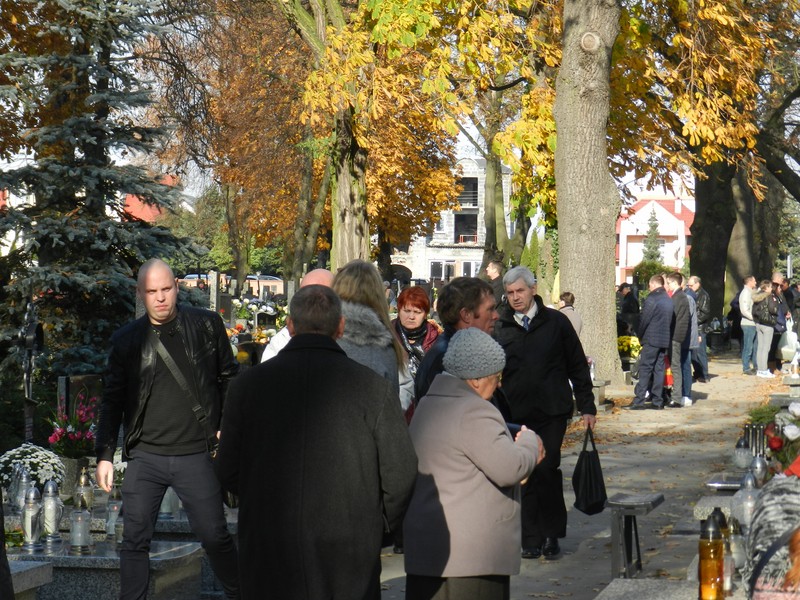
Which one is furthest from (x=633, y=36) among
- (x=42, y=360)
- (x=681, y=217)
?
(x=681, y=217)

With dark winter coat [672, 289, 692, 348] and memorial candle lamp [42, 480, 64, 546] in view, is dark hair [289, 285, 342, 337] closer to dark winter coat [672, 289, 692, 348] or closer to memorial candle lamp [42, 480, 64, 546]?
memorial candle lamp [42, 480, 64, 546]

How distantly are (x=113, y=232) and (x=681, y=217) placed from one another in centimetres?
10730

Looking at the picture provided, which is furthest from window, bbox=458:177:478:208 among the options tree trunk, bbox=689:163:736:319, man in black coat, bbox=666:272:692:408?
man in black coat, bbox=666:272:692:408

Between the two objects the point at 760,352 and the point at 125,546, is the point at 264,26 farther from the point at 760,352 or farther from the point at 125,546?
the point at 125,546

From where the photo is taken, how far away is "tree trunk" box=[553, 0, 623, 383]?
19547 millimetres

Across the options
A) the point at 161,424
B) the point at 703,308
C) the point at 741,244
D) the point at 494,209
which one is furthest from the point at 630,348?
the point at 161,424

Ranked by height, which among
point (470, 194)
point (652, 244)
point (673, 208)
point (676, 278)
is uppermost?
point (470, 194)

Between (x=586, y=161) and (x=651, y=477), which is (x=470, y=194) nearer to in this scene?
(x=586, y=161)

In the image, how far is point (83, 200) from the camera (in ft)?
55.8

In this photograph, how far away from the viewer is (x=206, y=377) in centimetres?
698

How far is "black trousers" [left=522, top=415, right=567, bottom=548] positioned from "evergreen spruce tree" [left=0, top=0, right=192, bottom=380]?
8.44m

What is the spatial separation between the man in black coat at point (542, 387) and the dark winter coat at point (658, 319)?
10.3 m

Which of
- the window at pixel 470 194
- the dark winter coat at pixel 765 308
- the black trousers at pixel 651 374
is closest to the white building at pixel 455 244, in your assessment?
the window at pixel 470 194

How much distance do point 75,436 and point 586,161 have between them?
33.9 ft
